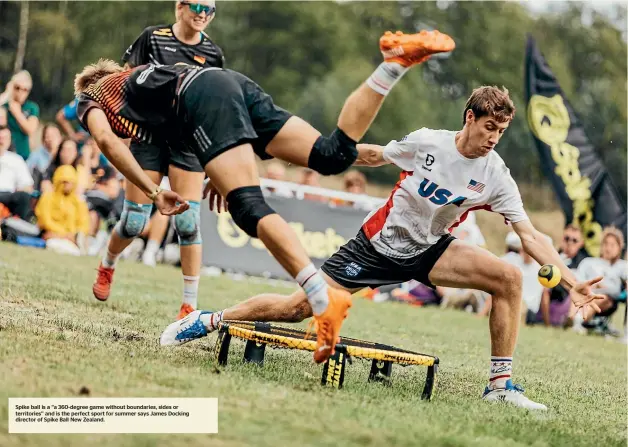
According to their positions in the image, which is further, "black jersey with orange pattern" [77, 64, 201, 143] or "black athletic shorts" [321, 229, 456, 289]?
"black athletic shorts" [321, 229, 456, 289]

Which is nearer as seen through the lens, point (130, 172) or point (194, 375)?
point (194, 375)

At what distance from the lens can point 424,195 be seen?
5992mm

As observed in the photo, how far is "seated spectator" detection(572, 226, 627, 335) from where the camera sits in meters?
13.4

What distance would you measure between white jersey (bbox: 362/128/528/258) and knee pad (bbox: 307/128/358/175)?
2.98 feet

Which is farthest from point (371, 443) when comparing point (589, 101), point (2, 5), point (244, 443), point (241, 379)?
point (589, 101)

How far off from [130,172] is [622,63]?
58832 millimetres

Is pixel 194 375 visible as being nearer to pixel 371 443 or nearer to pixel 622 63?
pixel 371 443

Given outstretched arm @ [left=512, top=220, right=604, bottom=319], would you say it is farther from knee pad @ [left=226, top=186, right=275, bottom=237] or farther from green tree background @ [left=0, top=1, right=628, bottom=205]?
green tree background @ [left=0, top=1, right=628, bottom=205]

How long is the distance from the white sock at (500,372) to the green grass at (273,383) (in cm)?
20

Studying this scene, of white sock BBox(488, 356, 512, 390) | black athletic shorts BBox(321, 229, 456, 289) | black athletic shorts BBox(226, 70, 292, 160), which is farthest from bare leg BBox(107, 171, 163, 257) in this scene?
white sock BBox(488, 356, 512, 390)

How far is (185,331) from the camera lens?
594cm

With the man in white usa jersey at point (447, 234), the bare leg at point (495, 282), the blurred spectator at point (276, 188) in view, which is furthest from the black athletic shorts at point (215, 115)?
the blurred spectator at point (276, 188)

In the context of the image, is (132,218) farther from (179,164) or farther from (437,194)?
(437,194)

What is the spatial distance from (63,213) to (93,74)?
775cm
